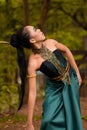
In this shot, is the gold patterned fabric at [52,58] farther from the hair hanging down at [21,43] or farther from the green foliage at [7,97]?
the green foliage at [7,97]

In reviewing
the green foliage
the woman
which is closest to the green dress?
the woman

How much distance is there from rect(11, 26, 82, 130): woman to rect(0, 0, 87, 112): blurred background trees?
3.73 metres

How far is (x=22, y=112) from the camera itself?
935 cm

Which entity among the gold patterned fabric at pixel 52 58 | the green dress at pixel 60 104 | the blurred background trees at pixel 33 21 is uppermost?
the blurred background trees at pixel 33 21

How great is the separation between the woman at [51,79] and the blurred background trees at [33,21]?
373 centimetres

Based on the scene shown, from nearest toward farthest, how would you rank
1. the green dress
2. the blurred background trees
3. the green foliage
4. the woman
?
the woman < the green dress < the green foliage < the blurred background trees

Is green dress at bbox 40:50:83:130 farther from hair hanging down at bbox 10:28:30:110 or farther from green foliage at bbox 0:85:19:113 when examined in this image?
green foliage at bbox 0:85:19:113

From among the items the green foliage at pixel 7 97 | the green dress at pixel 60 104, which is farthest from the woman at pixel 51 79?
the green foliage at pixel 7 97

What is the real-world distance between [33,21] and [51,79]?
760 centimetres

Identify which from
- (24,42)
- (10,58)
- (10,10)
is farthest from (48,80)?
(10,10)

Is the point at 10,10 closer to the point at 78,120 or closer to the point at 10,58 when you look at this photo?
the point at 10,58

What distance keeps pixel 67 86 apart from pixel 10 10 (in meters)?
6.84

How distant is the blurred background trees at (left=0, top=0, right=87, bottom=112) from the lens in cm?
983

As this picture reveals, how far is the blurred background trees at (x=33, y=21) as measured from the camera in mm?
9828
